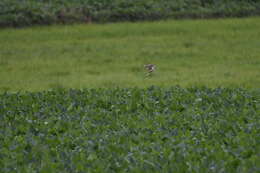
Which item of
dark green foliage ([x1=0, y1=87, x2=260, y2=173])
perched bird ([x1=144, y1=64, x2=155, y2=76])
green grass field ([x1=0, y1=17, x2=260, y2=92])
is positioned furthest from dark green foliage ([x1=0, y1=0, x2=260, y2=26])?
dark green foliage ([x1=0, y1=87, x2=260, y2=173])

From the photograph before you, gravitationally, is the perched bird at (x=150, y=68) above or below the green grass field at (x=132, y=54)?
above

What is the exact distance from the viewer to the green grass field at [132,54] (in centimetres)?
1498

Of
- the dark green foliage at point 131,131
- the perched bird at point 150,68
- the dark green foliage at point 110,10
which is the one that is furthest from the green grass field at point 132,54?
the dark green foliage at point 131,131

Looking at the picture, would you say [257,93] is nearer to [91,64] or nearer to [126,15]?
[91,64]

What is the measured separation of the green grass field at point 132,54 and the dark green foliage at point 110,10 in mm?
646

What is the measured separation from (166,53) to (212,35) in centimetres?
301

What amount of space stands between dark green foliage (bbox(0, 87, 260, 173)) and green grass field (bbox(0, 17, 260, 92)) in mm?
3523

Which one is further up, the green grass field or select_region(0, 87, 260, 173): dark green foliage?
select_region(0, 87, 260, 173): dark green foliage

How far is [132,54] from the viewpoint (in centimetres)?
1809

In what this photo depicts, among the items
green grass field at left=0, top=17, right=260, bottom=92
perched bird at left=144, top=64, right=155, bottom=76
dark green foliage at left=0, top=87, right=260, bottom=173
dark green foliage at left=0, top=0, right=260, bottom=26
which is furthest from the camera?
dark green foliage at left=0, top=0, right=260, bottom=26

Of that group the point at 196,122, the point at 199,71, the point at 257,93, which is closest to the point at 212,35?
the point at 199,71

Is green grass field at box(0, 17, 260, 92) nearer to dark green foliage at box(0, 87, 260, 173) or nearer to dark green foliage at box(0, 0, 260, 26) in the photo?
dark green foliage at box(0, 0, 260, 26)

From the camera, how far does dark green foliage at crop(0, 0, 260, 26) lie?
2180cm

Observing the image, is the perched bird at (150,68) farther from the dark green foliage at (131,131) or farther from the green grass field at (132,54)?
the dark green foliage at (131,131)
